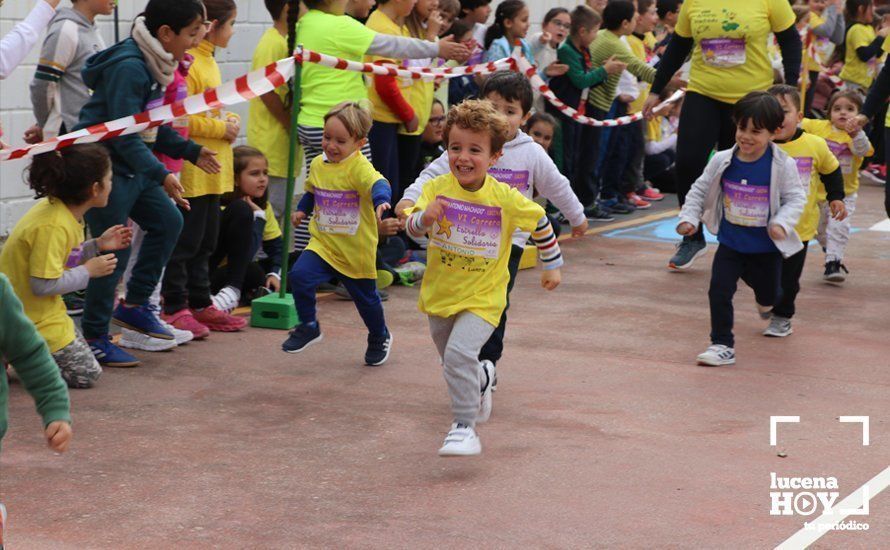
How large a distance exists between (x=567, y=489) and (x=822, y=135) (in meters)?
6.07

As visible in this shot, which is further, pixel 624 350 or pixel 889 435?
pixel 624 350

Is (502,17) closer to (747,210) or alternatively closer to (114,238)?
(747,210)

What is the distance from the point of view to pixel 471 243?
6.12 metres

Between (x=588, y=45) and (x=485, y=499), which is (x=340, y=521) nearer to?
(x=485, y=499)

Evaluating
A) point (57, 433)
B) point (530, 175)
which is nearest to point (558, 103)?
point (530, 175)

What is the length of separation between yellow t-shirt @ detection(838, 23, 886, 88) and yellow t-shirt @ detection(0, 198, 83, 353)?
13.1m

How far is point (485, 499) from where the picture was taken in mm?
5305

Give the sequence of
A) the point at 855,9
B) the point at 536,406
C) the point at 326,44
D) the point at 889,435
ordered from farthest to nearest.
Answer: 1. the point at 855,9
2. the point at 326,44
3. the point at 536,406
4. the point at 889,435

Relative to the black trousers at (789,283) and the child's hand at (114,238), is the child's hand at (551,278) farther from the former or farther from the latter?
the black trousers at (789,283)

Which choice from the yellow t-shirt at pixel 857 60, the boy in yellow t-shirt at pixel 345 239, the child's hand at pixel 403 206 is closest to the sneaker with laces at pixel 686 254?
the boy in yellow t-shirt at pixel 345 239

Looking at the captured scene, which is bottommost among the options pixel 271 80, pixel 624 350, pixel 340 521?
pixel 624 350

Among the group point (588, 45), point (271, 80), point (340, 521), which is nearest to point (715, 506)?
point (340, 521)

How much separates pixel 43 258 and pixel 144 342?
1165mm

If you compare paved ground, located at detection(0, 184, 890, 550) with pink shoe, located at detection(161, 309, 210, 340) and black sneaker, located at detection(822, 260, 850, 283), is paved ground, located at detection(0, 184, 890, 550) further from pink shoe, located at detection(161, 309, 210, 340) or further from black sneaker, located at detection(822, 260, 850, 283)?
black sneaker, located at detection(822, 260, 850, 283)
